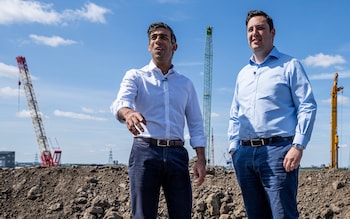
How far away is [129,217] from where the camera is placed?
10133 millimetres

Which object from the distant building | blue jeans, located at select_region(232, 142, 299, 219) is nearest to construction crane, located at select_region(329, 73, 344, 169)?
blue jeans, located at select_region(232, 142, 299, 219)

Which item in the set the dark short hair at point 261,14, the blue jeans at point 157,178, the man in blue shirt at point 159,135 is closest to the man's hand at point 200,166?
the man in blue shirt at point 159,135

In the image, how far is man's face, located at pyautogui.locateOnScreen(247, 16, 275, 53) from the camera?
4.10m

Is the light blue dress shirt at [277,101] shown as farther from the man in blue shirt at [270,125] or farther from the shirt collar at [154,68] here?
the shirt collar at [154,68]

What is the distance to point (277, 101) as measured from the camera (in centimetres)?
403

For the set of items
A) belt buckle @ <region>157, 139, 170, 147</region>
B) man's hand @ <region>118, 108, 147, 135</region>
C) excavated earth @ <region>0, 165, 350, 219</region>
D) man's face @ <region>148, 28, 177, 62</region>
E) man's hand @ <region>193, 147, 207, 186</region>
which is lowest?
excavated earth @ <region>0, 165, 350, 219</region>

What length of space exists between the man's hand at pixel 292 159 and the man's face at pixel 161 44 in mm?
1275

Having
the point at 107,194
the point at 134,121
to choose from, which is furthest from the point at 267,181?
the point at 107,194

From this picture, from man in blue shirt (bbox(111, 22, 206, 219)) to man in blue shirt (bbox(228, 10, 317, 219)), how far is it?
450 mm

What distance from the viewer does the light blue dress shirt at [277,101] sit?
12.8 ft

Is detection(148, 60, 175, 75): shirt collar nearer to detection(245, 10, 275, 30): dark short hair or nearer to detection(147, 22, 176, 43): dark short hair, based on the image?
detection(147, 22, 176, 43): dark short hair

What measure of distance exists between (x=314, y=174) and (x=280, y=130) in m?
9.38

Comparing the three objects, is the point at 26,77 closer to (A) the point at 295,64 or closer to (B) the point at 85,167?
(B) the point at 85,167

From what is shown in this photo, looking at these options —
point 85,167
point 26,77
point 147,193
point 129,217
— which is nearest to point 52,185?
point 85,167
